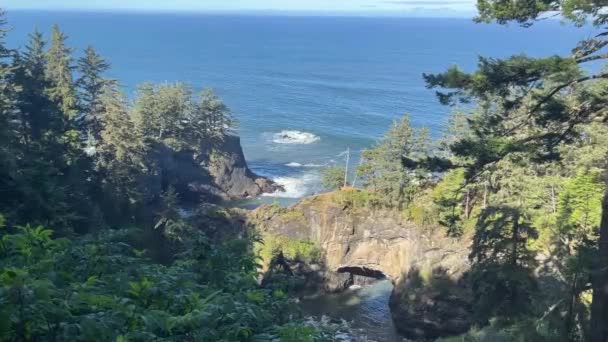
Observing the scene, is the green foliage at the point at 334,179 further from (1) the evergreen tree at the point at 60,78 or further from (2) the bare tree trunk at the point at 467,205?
(1) the evergreen tree at the point at 60,78

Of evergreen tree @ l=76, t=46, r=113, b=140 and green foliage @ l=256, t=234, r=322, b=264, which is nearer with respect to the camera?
green foliage @ l=256, t=234, r=322, b=264

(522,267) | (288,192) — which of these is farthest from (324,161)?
(522,267)

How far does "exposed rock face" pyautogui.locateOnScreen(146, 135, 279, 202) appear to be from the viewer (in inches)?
2039

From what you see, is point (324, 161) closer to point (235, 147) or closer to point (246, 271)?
point (235, 147)

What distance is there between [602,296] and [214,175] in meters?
46.9

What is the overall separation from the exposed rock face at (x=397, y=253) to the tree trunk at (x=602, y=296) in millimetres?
19370

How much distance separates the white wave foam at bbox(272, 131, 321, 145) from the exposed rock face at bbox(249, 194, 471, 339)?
32.7 meters

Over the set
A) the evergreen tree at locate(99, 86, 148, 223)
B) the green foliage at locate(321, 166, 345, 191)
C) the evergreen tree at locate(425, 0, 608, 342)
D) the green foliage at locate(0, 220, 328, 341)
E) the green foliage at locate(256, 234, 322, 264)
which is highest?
the evergreen tree at locate(425, 0, 608, 342)

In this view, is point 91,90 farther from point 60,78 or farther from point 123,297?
point 123,297

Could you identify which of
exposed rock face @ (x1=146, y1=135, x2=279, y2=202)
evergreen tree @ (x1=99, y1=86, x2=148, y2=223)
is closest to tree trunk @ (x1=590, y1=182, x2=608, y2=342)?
evergreen tree @ (x1=99, y1=86, x2=148, y2=223)

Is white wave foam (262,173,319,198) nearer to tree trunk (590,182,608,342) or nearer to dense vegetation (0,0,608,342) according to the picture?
dense vegetation (0,0,608,342)

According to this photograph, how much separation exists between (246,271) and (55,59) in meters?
37.2

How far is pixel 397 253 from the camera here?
3341 centimetres

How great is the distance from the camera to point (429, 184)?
110ft
